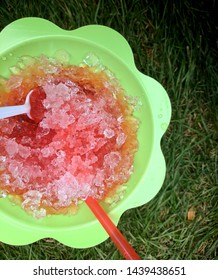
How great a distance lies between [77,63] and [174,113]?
0.98 feet

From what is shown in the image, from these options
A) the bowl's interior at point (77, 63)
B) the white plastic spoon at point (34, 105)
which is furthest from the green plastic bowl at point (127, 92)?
the white plastic spoon at point (34, 105)

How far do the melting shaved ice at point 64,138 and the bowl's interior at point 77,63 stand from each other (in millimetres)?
22

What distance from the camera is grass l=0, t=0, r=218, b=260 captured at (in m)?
1.09

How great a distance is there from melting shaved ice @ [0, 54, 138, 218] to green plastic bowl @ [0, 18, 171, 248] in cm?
3

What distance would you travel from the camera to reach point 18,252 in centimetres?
111

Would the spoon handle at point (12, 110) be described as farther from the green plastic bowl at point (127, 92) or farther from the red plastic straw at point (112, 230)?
the red plastic straw at point (112, 230)

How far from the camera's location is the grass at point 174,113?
1095 mm

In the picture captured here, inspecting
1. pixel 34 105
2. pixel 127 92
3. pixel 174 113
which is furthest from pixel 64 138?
pixel 174 113

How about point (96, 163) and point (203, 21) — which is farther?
point (203, 21)

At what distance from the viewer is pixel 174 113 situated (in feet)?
3.63

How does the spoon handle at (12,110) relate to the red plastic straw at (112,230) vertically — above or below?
above
